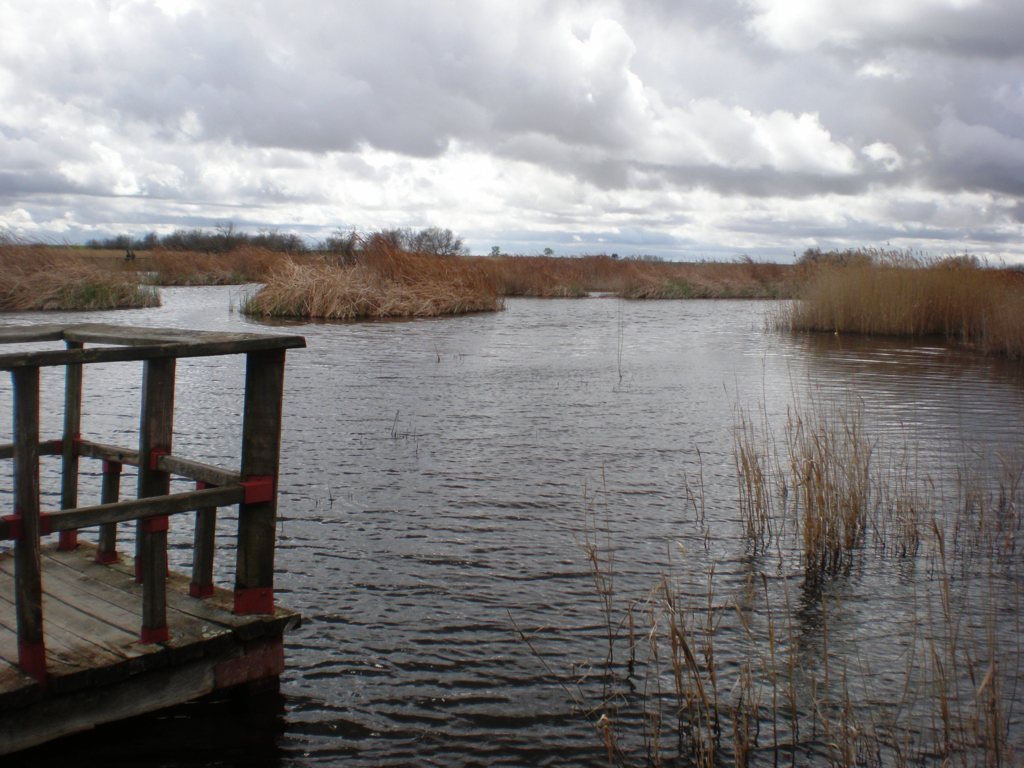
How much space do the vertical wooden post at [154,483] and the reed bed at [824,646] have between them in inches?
80.8

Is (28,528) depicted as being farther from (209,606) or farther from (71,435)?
(71,435)

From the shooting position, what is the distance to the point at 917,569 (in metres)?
7.00

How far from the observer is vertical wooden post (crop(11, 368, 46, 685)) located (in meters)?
3.98

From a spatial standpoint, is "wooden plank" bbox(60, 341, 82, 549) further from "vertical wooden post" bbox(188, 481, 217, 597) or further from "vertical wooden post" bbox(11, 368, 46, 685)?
"vertical wooden post" bbox(11, 368, 46, 685)

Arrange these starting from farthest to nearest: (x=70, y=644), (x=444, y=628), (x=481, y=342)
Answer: (x=481, y=342) < (x=444, y=628) < (x=70, y=644)

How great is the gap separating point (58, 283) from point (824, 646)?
28828 mm

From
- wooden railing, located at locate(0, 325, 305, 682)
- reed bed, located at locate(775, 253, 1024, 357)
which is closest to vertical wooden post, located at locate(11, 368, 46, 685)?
wooden railing, located at locate(0, 325, 305, 682)

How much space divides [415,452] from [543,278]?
35.0m

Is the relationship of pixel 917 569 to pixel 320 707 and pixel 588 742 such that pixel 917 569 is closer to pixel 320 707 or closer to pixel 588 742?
pixel 588 742

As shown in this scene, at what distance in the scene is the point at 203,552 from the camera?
492cm

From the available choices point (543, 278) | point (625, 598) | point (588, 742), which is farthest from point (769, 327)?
point (588, 742)

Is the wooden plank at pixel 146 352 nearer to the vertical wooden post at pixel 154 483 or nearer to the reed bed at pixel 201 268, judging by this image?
the vertical wooden post at pixel 154 483

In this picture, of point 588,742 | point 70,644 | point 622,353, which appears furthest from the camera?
point 622,353

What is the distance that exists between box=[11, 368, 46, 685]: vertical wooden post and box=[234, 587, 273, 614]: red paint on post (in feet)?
3.14
